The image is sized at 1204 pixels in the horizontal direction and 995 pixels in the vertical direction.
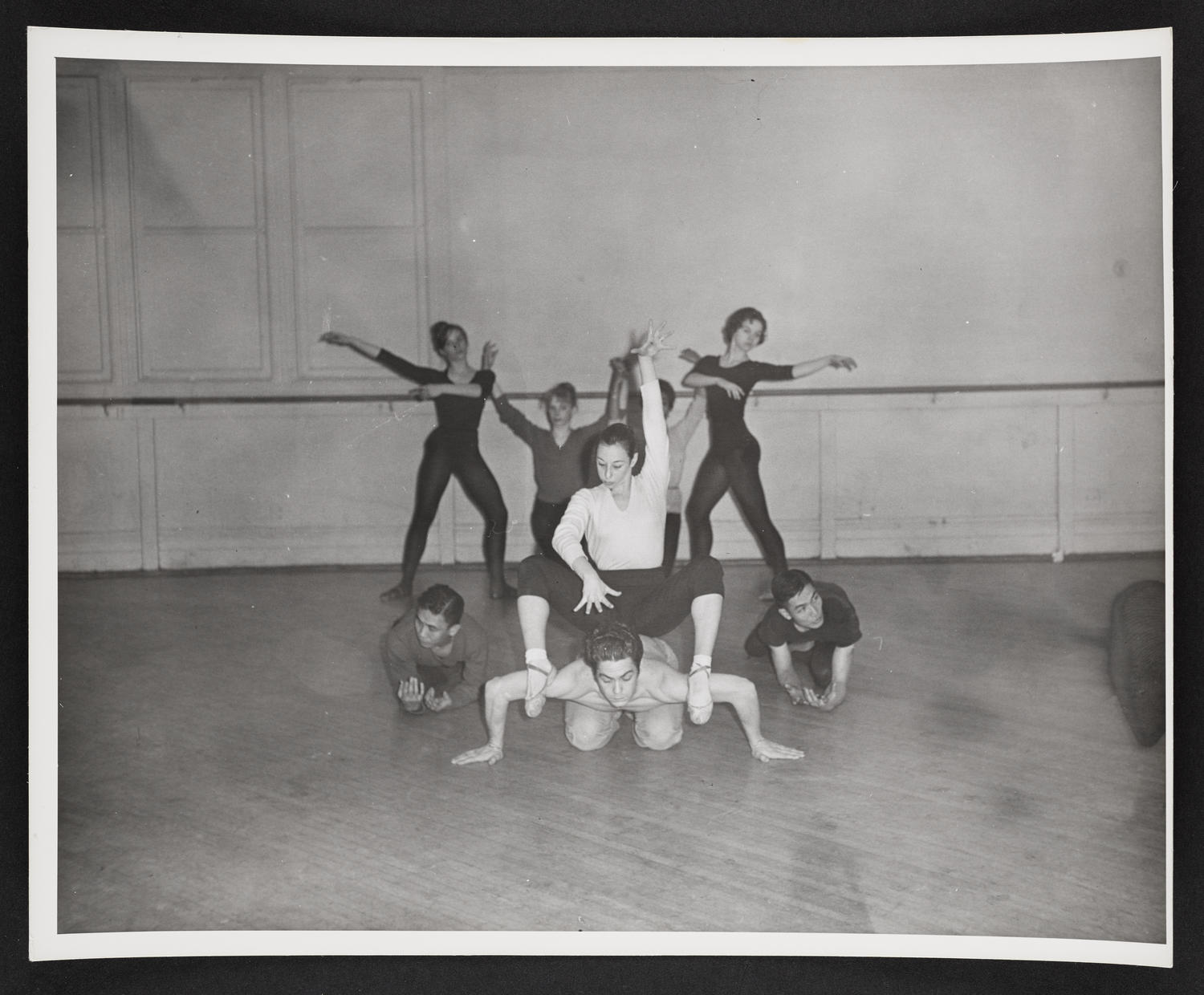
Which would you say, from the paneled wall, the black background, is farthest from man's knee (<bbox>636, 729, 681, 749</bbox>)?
the paneled wall

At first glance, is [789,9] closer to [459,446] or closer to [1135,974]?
[459,446]

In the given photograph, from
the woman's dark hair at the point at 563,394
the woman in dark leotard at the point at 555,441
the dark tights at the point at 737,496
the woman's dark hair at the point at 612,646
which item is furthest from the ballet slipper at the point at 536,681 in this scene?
the woman's dark hair at the point at 563,394

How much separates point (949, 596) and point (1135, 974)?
1.20 m

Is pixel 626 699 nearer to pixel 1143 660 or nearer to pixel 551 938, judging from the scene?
pixel 551 938

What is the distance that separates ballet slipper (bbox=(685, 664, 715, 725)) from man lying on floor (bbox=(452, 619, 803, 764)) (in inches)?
0.6

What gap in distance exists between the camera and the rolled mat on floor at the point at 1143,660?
2633mm

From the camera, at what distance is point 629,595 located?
2.82m

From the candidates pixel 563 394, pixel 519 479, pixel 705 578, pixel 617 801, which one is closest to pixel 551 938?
pixel 617 801

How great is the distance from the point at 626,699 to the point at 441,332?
1.43 m

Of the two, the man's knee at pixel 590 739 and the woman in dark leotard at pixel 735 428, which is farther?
the woman in dark leotard at pixel 735 428

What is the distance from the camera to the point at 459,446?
3.54 metres

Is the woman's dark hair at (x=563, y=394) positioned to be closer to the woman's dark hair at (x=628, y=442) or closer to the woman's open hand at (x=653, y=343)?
the woman's open hand at (x=653, y=343)

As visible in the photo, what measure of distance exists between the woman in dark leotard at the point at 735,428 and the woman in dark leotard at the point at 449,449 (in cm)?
66
